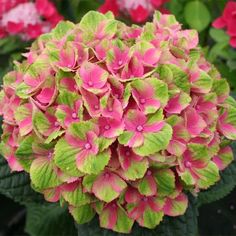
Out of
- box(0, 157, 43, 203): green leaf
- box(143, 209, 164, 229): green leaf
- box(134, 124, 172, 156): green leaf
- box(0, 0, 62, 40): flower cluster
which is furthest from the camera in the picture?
box(0, 0, 62, 40): flower cluster

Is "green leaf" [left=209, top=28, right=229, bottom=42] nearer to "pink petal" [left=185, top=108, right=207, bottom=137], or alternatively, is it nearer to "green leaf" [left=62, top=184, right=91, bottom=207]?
"pink petal" [left=185, top=108, right=207, bottom=137]

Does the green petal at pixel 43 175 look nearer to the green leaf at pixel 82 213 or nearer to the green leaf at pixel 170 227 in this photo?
the green leaf at pixel 82 213

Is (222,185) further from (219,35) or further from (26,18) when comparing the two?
(26,18)

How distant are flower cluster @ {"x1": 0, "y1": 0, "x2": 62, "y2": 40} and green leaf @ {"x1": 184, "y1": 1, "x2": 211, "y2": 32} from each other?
40 centimetres

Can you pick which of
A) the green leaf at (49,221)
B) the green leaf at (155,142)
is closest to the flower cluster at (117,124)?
the green leaf at (155,142)

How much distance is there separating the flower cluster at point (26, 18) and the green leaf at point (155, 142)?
0.82 m

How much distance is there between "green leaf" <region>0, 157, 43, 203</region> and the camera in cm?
106

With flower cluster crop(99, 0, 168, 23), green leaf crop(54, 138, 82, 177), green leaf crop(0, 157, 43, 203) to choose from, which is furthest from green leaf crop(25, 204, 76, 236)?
flower cluster crop(99, 0, 168, 23)

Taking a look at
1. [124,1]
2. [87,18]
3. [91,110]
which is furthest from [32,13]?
[91,110]

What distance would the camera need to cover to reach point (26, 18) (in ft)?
5.12

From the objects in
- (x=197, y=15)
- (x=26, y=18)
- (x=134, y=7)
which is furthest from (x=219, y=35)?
Answer: (x=26, y=18)

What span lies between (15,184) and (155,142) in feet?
1.27

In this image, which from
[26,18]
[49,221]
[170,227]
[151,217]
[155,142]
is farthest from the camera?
[26,18]

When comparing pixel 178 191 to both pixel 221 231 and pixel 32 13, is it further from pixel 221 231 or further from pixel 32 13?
pixel 32 13
